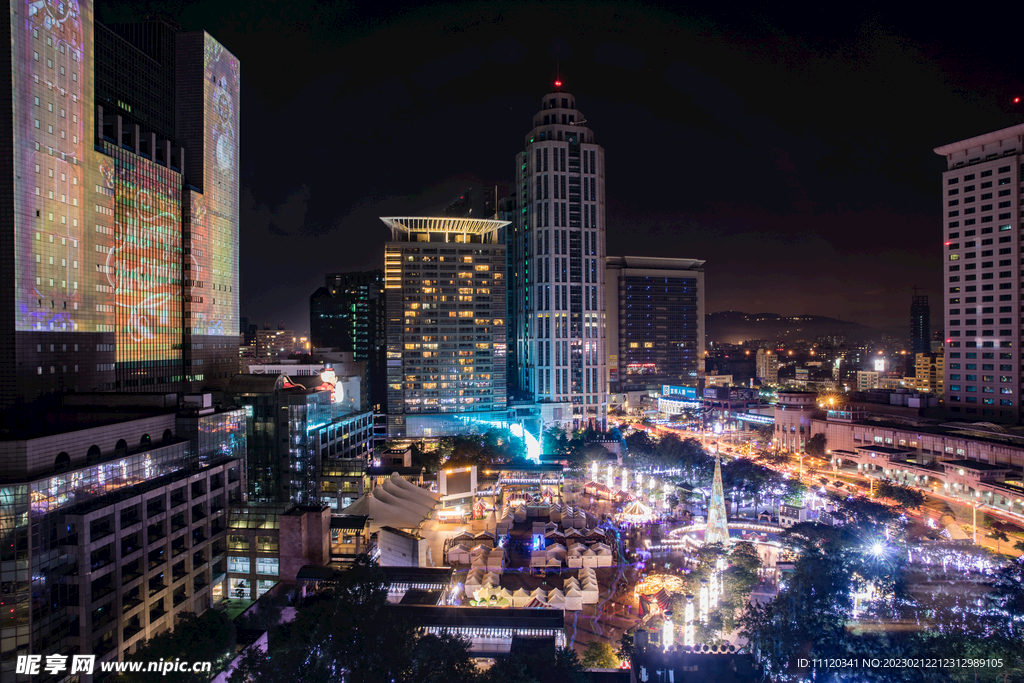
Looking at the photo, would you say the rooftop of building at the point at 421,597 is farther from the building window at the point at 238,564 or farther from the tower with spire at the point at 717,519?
the tower with spire at the point at 717,519

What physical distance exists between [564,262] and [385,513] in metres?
54.2

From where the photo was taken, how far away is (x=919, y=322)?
145m

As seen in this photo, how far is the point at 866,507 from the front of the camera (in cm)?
3356

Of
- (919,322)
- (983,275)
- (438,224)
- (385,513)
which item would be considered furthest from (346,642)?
(919,322)

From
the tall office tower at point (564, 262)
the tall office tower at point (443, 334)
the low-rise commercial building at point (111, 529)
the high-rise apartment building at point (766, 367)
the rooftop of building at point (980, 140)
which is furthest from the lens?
the high-rise apartment building at point (766, 367)

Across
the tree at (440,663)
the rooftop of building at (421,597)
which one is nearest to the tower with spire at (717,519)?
the rooftop of building at (421,597)

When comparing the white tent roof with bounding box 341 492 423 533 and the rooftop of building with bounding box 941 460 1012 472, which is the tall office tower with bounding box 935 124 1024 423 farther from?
the white tent roof with bounding box 341 492 423 533

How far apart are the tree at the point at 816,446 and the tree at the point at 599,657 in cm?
4639

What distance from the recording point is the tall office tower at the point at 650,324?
102 metres

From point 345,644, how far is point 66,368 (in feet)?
115

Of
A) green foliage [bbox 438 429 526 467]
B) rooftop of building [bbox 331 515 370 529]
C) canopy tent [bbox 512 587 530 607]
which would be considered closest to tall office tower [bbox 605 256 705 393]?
green foliage [bbox 438 429 526 467]

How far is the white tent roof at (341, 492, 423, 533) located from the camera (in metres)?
33.1
